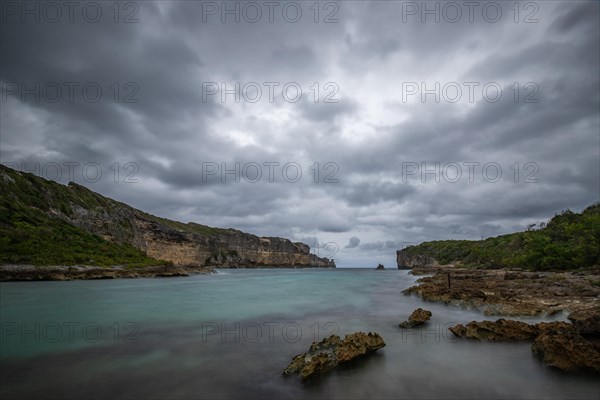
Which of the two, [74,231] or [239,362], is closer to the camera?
[239,362]

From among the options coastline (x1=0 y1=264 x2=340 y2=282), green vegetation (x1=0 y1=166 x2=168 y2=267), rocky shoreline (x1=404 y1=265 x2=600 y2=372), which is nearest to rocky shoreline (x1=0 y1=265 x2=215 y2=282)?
coastline (x1=0 y1=264 x2=340 y2=282)

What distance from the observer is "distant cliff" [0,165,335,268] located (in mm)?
38844

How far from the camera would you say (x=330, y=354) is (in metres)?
8.22

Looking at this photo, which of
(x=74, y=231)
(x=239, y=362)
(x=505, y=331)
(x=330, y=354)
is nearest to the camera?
(x=330, y=354)

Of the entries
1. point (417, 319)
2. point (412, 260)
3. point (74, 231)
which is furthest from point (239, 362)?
point (412, 260)

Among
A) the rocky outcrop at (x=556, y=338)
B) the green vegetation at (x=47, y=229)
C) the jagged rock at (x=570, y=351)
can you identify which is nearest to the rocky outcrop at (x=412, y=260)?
the green vegetation at (x=47, y=229)

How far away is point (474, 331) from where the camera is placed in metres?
10.4

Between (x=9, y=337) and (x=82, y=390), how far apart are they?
728 cm

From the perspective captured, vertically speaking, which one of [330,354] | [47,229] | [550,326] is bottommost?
[330,354]

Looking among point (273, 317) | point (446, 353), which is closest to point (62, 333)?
point (273, 317)

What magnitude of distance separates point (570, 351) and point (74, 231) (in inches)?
2581

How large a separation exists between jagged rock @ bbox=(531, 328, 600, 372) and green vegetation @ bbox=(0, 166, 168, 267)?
46.2 m

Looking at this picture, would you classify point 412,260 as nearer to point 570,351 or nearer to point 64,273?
point 64,273

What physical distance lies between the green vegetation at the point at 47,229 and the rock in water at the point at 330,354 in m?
40.9
